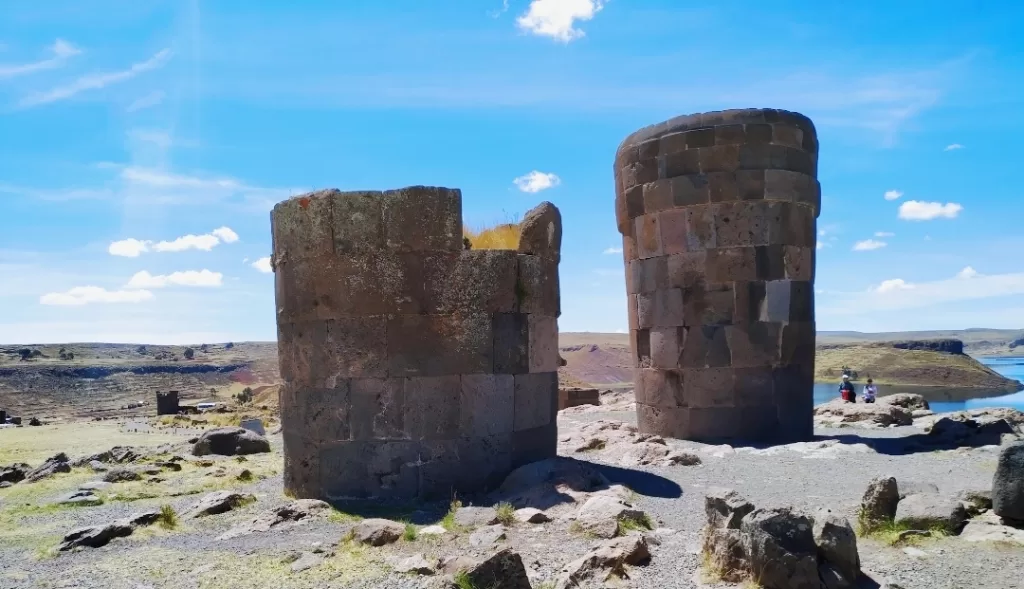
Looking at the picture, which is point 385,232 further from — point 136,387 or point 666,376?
point 136,387

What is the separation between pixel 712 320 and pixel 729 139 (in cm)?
257

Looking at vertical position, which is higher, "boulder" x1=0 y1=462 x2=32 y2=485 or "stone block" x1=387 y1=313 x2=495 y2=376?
"stone block" x1=387 y1=313 x2=495 y2=376

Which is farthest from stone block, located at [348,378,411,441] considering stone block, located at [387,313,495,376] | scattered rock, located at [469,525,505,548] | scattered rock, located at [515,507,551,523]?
scattered rock, located at [469,525,505,548]

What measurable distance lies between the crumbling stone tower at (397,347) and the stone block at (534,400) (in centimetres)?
17

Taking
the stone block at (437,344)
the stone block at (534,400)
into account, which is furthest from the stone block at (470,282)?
the stone block at (534,400)

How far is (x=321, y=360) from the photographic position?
303 inches

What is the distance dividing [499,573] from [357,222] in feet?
13.3

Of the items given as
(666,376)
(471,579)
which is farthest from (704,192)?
(471,579)

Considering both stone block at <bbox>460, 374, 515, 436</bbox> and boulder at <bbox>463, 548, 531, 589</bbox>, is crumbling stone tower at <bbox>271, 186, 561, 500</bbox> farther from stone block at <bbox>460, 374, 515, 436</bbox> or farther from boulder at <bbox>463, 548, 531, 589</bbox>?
boulder at <bbox>463, 548, 531, 589</bbox>

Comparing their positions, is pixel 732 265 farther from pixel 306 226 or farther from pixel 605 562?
pixel 605 562

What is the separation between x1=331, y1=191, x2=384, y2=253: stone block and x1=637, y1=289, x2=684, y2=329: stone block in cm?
522

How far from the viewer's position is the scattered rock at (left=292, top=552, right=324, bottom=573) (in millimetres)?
5379

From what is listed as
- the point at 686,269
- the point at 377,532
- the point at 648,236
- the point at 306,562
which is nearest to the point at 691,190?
the point at 648,236

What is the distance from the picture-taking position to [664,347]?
11477mm
